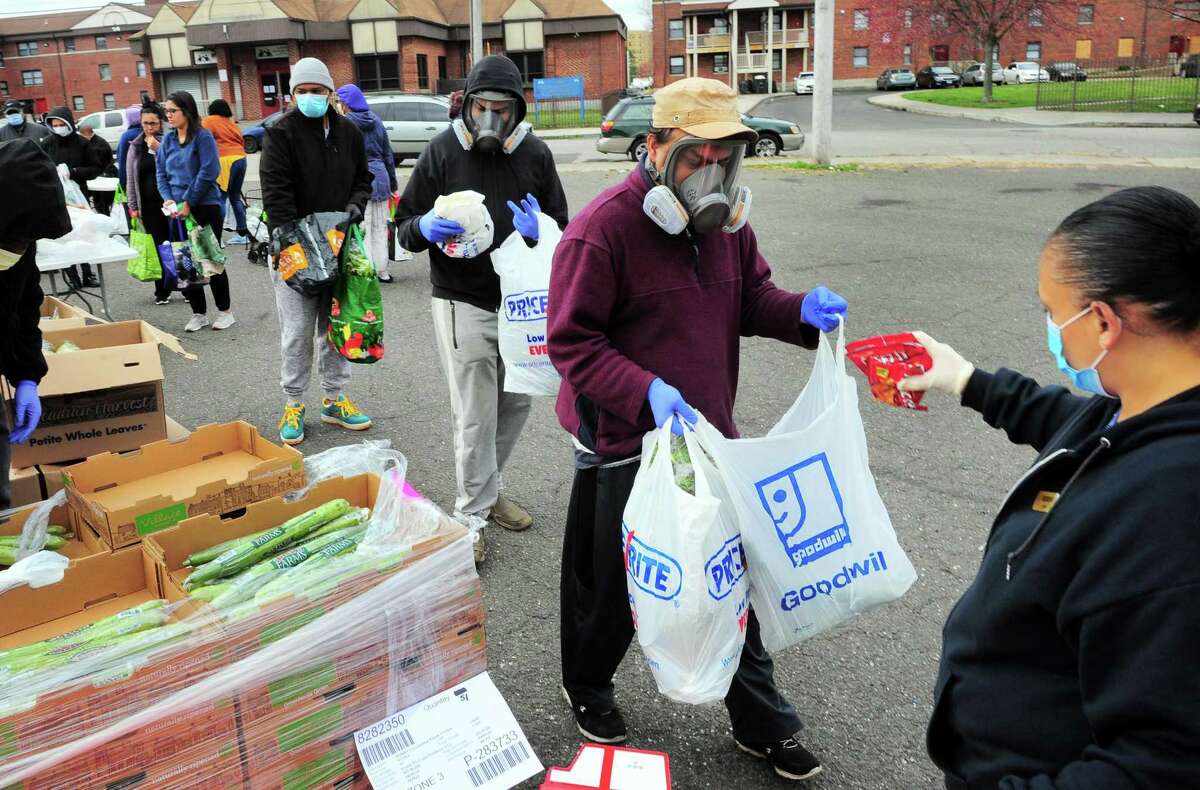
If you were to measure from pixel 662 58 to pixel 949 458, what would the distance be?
6266 centimetres

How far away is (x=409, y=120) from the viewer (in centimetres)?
2283

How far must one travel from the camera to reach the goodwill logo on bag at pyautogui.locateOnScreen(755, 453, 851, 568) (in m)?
2.28

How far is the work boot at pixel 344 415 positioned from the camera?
17.9 ft

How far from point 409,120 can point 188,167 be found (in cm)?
1632

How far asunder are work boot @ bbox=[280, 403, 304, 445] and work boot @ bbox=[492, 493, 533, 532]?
1637mm

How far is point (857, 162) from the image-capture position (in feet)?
54.7

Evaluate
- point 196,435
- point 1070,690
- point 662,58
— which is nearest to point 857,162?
point 196,435

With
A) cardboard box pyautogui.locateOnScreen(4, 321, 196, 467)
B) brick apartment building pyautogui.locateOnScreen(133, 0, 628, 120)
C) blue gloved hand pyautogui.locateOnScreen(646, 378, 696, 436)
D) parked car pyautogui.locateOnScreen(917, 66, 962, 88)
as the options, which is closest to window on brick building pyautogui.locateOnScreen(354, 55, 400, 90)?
brick apartment building pyautogui.locateOnScreen(133, 0, 628, 120)

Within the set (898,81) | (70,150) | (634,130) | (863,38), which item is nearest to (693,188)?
(70,150)

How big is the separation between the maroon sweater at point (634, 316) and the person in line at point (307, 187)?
2967mm

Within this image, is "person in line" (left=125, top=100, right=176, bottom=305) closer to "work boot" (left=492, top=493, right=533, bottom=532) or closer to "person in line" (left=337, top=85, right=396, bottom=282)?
"person in line" (left=337, top=85, right=396, bottom=282)

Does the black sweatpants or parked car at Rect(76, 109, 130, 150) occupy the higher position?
parked car at Rect(76, 109, 130, 150)

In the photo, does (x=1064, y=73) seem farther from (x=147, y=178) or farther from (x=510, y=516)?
(x=510, y=516)

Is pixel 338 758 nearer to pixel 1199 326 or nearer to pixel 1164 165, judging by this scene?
pixel 1199 326
